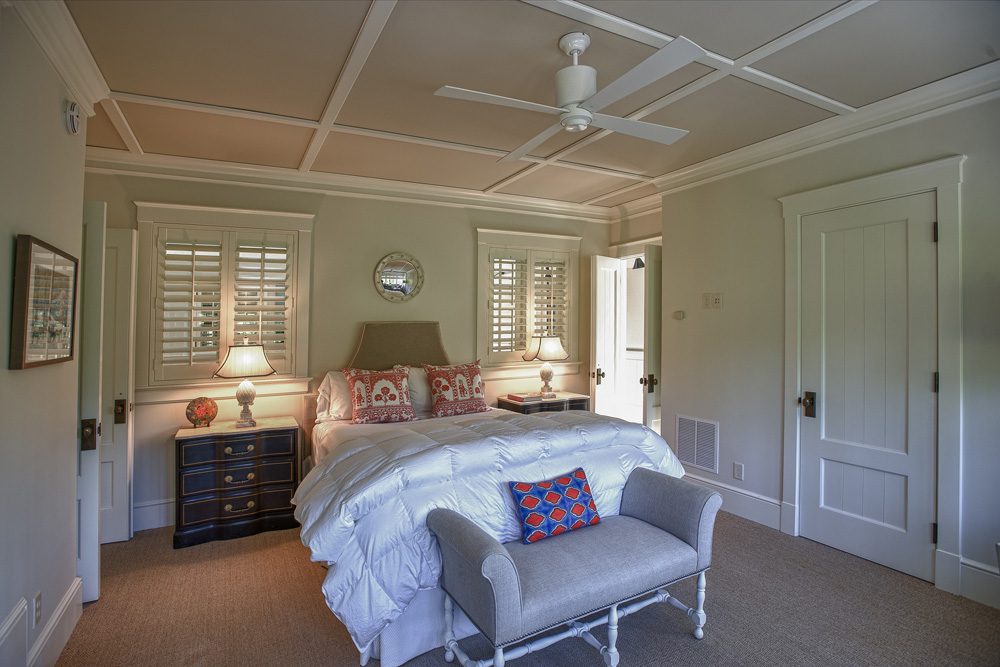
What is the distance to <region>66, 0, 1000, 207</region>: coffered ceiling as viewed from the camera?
86.8 inches

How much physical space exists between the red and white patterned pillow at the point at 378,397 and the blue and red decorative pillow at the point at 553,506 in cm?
170

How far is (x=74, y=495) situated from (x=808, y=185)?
15.8 ft

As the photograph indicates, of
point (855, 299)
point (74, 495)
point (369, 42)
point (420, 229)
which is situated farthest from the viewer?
point (420, 229)

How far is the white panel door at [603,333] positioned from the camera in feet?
18.1

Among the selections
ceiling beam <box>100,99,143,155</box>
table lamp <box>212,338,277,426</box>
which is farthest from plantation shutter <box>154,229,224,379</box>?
ceiling beam <box>100,99,143,155</box>

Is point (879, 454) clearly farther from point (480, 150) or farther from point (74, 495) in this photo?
point (74, 495)

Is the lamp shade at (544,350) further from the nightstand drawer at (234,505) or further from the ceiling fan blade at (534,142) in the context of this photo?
the nightstand drawer at (234,505)

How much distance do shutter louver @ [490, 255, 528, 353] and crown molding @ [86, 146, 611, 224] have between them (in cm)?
58

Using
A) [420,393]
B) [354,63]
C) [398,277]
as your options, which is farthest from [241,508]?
[354,63]

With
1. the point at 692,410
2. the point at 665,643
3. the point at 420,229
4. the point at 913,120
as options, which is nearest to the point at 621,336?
the point at 692,410

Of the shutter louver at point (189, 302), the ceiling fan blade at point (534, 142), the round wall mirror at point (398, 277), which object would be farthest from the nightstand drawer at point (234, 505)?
the ceiling fan blade at point (534, 142)

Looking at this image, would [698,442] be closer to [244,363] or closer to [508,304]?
[508,304]

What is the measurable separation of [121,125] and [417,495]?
9.94 feet

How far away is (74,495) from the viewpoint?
2.66 meters
